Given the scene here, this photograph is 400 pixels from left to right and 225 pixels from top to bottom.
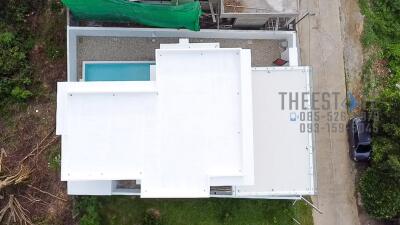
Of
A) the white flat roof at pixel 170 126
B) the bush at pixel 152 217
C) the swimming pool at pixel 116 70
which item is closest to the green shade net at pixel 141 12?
the white flat roof at pixel 170 126

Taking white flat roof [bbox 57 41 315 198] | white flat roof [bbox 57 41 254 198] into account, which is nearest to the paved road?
white flat roof [bbox 57 41 315 198]

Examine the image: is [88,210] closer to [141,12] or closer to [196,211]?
[196,211]

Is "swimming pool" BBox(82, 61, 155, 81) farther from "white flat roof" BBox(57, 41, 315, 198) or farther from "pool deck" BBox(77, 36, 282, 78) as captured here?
"white flat roof" BBox(57, 41, 315, 198)

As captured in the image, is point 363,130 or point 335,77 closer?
point 363,130

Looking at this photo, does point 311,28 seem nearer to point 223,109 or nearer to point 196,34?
point 196,34

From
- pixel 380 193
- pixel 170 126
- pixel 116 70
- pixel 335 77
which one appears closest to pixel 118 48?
pixel 116 70

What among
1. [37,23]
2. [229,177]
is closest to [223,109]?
[229,177]

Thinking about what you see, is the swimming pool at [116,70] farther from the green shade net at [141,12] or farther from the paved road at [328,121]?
the paved road at [328,121]
